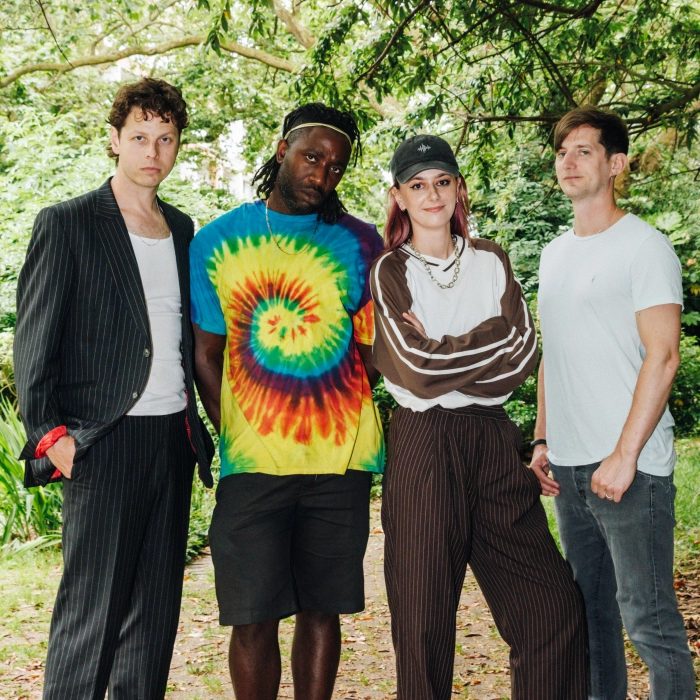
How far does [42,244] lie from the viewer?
284 centimetres

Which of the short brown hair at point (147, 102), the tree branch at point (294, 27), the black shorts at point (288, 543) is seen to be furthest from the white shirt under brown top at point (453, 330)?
the tree branch at point (294, 27)

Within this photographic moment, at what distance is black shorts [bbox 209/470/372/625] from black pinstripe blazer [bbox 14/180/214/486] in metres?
0.55

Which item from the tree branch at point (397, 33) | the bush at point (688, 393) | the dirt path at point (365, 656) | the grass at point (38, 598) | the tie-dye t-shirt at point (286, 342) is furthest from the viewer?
the bush at point (688, 393)

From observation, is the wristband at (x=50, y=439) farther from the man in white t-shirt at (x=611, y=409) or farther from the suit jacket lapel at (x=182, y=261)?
the man in white t-shirt at (x=611, y=409)

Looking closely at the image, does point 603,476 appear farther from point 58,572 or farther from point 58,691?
point 58,572

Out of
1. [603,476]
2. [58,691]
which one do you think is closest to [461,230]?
[603,476]

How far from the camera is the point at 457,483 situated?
277 centimetres

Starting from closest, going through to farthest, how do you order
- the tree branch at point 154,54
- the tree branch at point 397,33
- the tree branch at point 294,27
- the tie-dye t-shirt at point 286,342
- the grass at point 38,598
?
the tie-dye t-shirt at point 286,342 < the tree branch at point 397,33 < the grass at point 38,598 < the tree branch at point 294,27 < the tree branch at point 154,54

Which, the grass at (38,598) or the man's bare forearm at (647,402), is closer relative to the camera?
the man's bare forearm at (647,402)

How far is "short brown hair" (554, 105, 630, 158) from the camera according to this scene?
3.03m

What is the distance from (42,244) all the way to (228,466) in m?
1.02

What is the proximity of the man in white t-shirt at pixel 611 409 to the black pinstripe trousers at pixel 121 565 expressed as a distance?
4.65 feet

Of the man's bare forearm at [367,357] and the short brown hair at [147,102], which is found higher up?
the short brown hair at [147,102]

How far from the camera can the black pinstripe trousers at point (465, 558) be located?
2.74 meters
